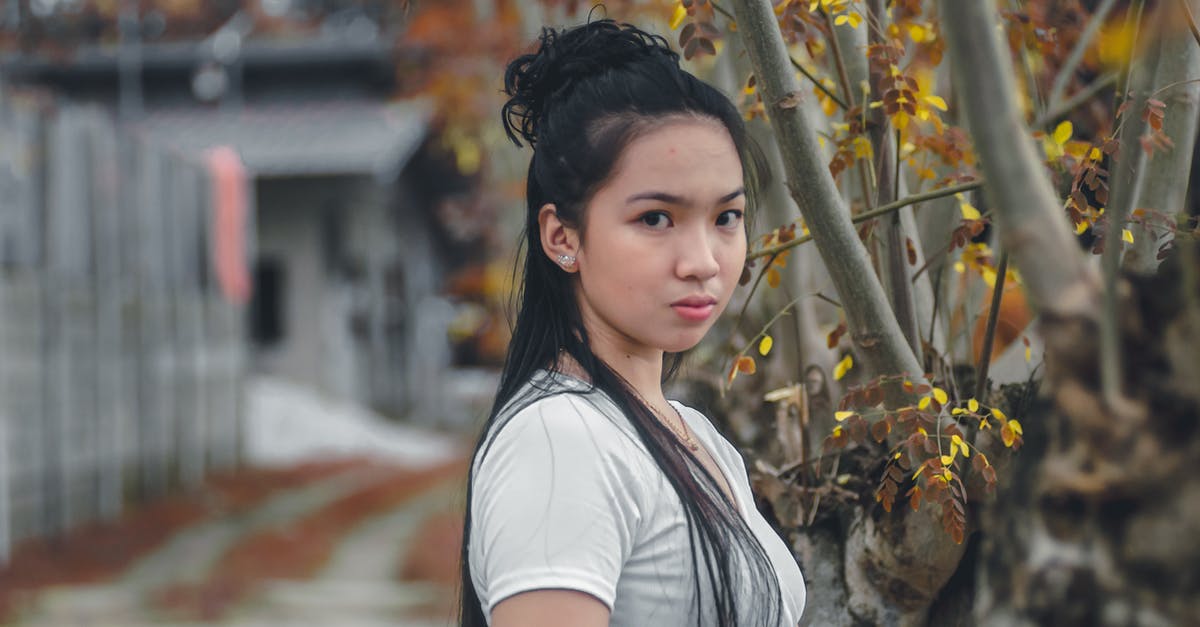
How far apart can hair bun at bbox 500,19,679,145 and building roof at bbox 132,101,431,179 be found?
1417 cm

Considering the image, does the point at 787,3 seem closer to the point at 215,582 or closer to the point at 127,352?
the point at 215,582

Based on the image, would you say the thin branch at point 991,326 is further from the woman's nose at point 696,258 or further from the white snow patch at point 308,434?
the white snow patch at point 308,434

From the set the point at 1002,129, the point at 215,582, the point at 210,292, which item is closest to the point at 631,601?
the point at 1002,129

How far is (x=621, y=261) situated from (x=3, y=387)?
7806 millimetres

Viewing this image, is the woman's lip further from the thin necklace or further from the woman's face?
the thin necklace

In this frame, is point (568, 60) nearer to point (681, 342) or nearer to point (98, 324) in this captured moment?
point (681, 342)

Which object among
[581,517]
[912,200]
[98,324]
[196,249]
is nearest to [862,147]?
[912,200]

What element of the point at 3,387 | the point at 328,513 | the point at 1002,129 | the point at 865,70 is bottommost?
the point at 328,513

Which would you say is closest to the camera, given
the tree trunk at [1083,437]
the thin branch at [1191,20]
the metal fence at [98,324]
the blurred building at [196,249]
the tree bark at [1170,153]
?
the tree trunk at [1083,437]

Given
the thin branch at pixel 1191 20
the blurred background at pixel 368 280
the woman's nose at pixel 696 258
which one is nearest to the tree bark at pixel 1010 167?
the blurred background at pixel 368 280

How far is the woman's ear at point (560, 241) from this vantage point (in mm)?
1873

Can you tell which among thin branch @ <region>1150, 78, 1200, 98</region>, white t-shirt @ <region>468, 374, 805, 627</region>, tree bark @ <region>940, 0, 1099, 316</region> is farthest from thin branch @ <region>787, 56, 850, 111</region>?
tree bark @ <region>940, 0, 1099, 316</region>

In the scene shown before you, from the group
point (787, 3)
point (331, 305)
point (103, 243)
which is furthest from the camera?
point (331, 305)

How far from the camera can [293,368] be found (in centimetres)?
1795
